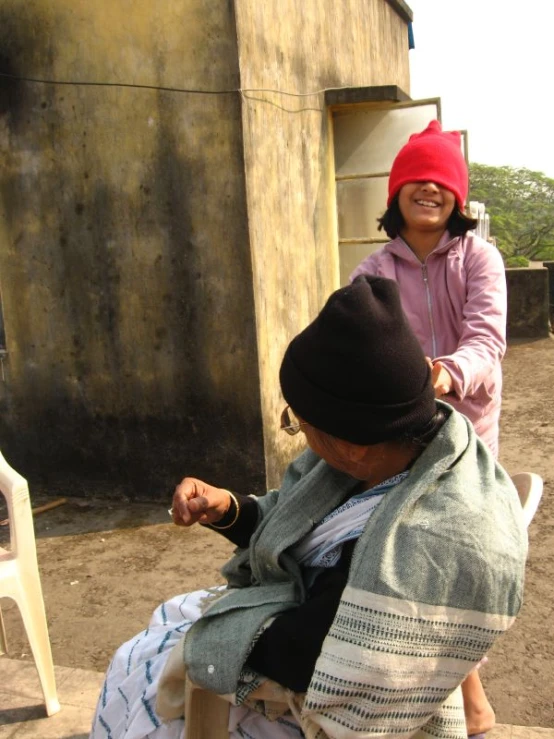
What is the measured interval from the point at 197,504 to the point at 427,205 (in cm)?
134

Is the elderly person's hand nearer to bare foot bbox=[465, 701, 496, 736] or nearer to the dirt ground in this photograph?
bare foot bbox=[465, 701, 496, 736]

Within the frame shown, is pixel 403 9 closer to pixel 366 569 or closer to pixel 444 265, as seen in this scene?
pixel 444 265

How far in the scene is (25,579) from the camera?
2.83 metres

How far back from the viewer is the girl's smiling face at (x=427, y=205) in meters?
2.67

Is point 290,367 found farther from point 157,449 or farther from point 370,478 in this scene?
point 157,449

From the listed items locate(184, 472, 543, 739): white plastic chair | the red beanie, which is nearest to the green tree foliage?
the red beanie

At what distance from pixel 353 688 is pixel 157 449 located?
4004 millimetres

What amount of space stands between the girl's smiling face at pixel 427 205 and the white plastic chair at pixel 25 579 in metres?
1.57

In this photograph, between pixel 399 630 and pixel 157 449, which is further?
pixel 157 449

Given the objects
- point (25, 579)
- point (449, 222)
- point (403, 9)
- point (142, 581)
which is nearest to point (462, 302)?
point (449, 222)

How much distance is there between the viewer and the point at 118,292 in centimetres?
520

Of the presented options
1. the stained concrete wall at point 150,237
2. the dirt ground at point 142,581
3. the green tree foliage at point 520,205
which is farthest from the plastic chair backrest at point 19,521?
the green tree foliage at point 520,205

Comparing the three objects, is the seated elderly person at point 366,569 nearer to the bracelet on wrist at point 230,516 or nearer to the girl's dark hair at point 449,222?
the bracelet on wrist at point 230,516

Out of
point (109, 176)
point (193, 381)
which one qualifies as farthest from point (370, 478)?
point (109, 176)
